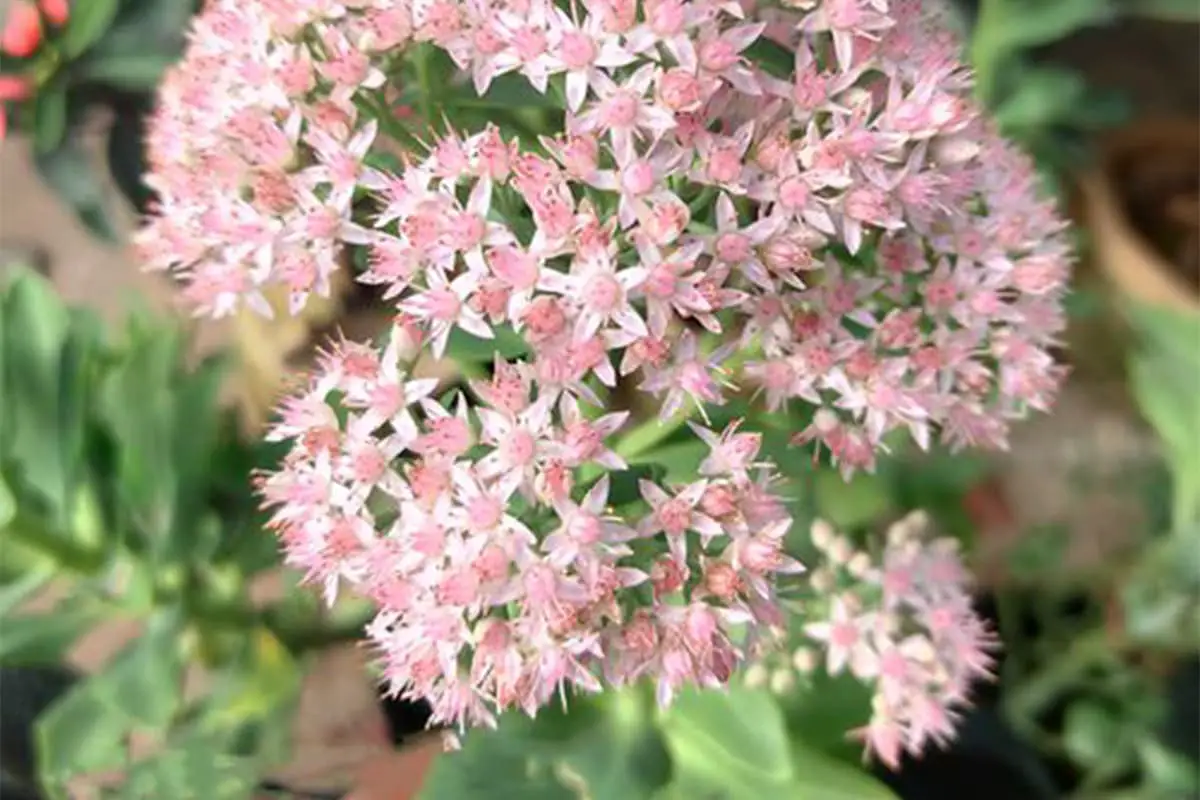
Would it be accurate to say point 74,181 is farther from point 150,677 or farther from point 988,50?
point 988,50

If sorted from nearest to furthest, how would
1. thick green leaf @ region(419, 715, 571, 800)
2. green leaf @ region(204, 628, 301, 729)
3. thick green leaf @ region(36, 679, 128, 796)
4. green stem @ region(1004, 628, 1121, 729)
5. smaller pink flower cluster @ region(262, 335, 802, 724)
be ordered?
smaller pink flower cluster @ region(262, 335, 802, 724)
thick green leaf @ region(419, 715, 571, 800)
thick green leaf @ region(36, 679, 128, 796)
green leaf @ region(204, 628, 301, 729)
green stem @ region(1004, 628, 1121, 729)

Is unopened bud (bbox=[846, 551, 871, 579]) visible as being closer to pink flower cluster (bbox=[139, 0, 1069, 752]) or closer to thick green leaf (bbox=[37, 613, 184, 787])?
pink flower cluster (bbox=[139, 0, 1069, 752])

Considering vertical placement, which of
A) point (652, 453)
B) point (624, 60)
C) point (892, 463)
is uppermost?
point (624, 60)

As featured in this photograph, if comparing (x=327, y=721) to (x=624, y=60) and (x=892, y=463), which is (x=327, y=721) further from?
(x=624, y=60)

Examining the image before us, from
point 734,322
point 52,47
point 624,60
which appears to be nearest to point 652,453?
point 734,322

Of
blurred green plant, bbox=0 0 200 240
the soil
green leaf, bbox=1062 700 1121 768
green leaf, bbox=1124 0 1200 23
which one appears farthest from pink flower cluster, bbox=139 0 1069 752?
the soil

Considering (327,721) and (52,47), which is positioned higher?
(52,47)

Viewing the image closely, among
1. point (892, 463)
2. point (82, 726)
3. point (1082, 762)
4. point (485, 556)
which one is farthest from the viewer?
point (1082, 762)

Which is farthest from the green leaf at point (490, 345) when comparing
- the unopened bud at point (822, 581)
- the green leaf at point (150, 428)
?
the green leaf at point (150, 428)

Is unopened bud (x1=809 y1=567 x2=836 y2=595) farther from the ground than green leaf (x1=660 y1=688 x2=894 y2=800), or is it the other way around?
unopened bud (x1=809 y1=567 x2=836 y2=595)
